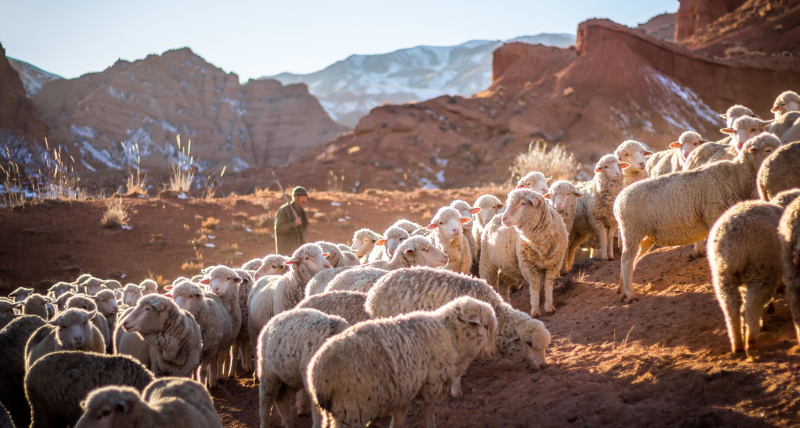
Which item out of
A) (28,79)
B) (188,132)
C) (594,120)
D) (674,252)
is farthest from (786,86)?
(28,79)

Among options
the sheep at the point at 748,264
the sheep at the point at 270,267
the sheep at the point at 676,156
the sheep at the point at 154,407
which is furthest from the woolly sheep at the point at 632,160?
the sheep at the point at 154,407

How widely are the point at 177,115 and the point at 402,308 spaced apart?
Answer: 217 feet

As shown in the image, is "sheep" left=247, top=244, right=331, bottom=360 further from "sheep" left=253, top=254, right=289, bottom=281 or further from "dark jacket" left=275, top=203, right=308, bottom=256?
"dark jacket" left=275, top=203, right=308, bottom=256

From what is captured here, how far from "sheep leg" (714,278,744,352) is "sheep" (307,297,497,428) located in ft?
6.56

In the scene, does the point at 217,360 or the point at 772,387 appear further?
the point at 217,360

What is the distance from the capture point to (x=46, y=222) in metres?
16.7

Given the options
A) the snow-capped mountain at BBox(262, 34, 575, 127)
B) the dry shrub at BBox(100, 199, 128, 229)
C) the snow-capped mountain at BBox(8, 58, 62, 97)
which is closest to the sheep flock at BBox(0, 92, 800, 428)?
the dry shrub at BBox(100, 199, 128, 229)

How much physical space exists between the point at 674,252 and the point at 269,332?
21.8 feet

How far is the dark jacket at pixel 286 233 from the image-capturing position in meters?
12.3

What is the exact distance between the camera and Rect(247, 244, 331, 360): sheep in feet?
23.7

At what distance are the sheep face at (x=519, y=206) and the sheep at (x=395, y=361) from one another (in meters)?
2.82

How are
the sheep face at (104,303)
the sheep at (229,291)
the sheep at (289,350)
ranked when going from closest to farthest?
the sheep at (289,350)
the sheep at (229,291)
the sheep face at (104,303)

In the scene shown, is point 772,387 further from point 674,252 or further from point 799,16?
point 799,16

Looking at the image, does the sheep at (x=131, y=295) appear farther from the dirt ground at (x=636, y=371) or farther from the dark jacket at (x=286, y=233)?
the dark jacket at (x=286, y=233)
